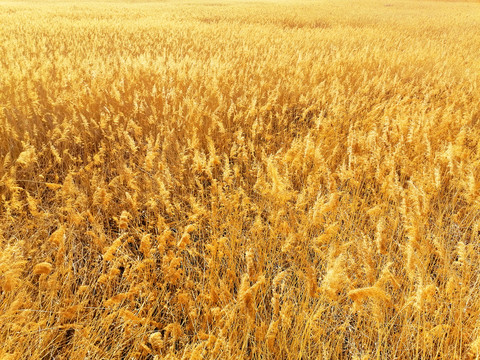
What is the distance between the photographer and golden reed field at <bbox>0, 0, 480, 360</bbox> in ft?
3.54

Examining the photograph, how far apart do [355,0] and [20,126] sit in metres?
30.7

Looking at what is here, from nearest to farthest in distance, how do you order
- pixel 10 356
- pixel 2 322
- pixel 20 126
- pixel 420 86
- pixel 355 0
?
pixel 10 356
pixel 2 322
pixel 20 126
pixel 420 86
pixel 355 0

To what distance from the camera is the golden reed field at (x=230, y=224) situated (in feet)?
3.54

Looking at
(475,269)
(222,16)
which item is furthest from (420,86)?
(222,16)

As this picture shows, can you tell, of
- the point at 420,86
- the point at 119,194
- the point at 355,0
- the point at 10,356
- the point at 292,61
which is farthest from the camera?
the point at 355,0

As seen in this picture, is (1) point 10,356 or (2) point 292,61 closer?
(1) point 10,356

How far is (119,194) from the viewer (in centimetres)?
195

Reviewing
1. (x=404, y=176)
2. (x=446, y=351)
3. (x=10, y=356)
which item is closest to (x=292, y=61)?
(x=404, y=176)

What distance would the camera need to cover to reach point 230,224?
1552 millimetres

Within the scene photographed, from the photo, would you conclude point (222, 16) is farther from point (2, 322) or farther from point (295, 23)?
point (2, 322)

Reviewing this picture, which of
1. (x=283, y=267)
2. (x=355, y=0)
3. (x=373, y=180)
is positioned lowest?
(x=283, y=267)

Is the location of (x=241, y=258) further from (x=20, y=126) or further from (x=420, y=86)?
(x=420, y=86)

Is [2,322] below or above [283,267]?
above

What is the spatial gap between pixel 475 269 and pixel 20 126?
318 cm
